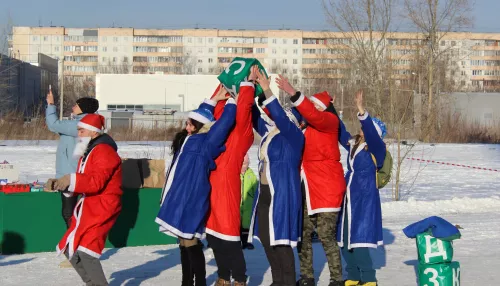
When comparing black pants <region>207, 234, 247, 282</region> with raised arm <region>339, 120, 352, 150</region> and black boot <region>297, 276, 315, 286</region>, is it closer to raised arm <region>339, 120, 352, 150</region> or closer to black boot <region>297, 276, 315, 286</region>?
black boot <region>297, 276, 315, 286</region>

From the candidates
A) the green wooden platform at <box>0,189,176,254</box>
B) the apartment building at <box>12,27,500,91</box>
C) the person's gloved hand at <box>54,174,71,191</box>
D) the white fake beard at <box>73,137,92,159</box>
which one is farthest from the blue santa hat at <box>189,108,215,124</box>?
the apartment building at <box>12,27,500,91</box>

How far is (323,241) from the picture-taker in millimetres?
7973

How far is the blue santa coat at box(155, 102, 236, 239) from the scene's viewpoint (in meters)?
7.21

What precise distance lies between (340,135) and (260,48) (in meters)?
154

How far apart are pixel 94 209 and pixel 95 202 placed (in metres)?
0.06

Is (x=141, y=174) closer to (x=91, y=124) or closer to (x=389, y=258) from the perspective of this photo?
(x=389, y=258)

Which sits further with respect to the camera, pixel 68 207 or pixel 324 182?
pixel 68 207

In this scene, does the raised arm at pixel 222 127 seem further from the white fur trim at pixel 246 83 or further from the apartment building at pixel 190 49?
the apartment building at pixel 190 49

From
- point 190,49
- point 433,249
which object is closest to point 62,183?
point 433,249

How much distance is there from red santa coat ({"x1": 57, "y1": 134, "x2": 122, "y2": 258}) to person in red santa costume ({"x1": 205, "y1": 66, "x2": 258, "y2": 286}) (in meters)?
0.80

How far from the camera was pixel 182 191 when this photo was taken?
7.22 meters

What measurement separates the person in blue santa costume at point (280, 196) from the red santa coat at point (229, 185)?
26 cm

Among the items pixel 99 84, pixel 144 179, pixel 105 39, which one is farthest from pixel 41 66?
pixel 144 179

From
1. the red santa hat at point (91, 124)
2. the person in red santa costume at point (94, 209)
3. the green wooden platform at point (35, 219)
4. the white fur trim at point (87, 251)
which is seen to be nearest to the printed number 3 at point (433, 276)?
the person in red santa costume at point (94, 209)
